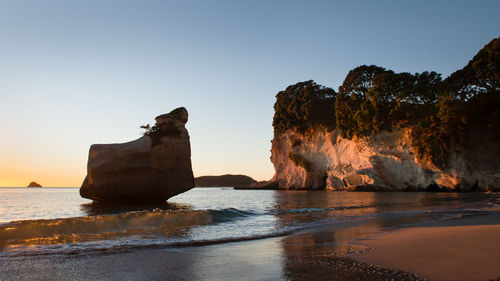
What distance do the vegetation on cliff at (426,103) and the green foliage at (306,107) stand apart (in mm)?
9020

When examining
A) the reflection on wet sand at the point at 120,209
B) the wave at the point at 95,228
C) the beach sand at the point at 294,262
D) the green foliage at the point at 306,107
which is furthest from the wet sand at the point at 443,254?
the green foliage at the point at 306,107

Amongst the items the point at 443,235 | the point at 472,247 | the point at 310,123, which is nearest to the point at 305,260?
the point at 472,247

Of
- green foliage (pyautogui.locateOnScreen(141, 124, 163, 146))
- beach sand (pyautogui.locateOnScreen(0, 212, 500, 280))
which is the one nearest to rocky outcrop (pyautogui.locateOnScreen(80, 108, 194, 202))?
green foliage (pyautogui.locateOnScreen(141, 124, 163, 146))

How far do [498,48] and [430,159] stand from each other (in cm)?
1285

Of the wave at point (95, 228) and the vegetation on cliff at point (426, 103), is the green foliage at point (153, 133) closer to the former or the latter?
the wave at point (95, 228)

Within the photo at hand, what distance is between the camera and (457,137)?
3822cm

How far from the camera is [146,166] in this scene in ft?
69.1

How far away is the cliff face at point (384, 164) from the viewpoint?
121 ft

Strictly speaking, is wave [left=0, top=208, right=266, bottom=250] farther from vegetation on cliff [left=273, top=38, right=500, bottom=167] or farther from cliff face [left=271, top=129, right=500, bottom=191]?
cliff face [left=271, top=129, right=500, bottom=191]

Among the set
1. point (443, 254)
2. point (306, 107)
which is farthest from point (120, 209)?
point (306, 107)

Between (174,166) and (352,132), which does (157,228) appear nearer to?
(174,166)

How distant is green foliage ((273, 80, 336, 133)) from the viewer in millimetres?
60188

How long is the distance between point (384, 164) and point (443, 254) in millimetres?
43257

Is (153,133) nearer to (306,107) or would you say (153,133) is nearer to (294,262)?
(294,262)
